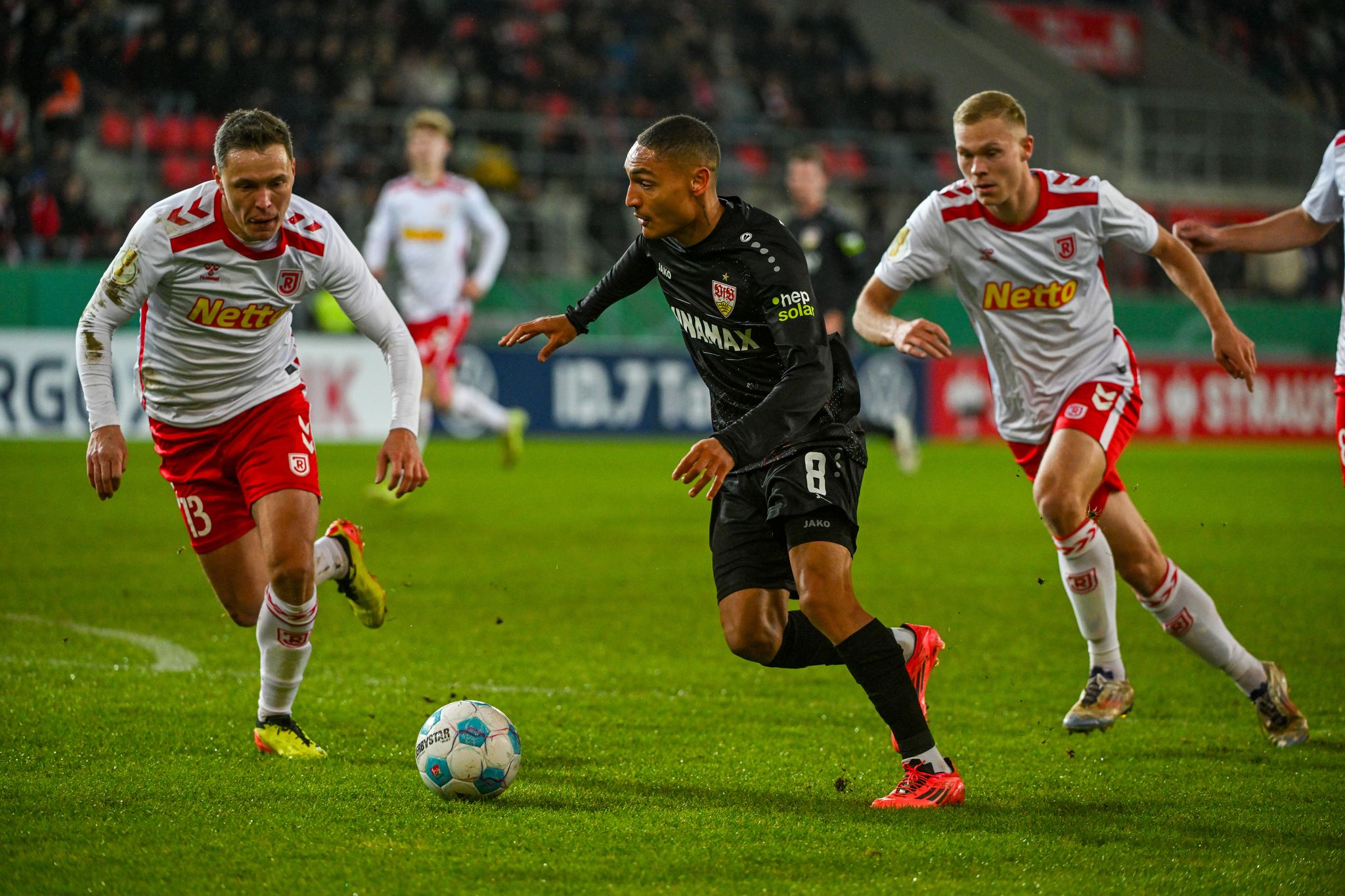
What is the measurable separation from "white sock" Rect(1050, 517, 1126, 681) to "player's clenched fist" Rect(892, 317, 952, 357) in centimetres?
117

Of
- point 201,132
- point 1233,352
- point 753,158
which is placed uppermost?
point 201,132

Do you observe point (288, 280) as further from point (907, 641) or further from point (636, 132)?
point (636, 132)

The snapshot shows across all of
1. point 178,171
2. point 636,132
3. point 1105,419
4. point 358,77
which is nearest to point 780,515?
point 1105,419

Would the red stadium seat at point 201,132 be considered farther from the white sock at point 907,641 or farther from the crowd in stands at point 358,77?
the white sock at point 907,641

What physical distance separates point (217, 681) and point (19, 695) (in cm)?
72

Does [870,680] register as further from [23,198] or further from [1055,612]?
[23,198]

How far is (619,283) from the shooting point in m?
5.18

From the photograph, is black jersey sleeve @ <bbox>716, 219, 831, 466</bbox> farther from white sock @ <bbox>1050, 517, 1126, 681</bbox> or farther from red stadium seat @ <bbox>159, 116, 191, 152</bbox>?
red stadium seat @ <bbox>159, 116, 191, 152</bbox>

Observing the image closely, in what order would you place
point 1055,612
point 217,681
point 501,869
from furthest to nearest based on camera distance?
point 1055,612
point 217,681
point 501,869

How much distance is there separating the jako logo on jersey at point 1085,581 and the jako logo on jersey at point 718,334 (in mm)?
1765

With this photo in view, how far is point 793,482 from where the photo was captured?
4.53 m

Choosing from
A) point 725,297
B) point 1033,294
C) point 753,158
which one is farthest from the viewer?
point 753,158

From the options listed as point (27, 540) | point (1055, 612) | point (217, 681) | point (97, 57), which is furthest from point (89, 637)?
point (97, 57)

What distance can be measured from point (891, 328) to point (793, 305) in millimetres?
918
